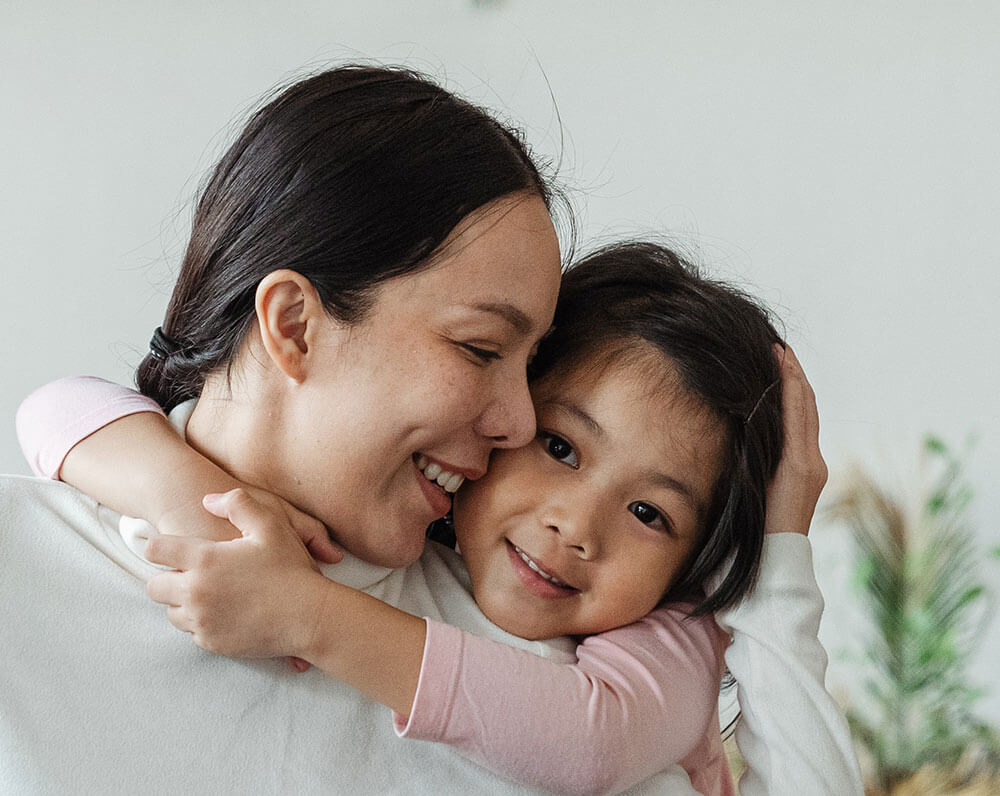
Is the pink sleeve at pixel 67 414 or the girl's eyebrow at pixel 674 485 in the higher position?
the girl's eyebrow at pixel 674 485

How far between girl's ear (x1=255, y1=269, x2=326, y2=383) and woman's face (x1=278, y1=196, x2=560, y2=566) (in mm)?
17

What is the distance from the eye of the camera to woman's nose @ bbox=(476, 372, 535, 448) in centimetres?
132

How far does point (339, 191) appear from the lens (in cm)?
129

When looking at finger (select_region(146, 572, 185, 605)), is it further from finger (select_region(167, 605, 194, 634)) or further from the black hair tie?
the black hair tie

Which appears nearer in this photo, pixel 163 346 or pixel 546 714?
pixel 546 714

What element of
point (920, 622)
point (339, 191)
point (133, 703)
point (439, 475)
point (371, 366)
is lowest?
point (920, 622)

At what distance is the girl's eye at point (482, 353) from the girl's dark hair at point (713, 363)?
150 mm

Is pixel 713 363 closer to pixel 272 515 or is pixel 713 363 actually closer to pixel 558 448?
pixel 558 448

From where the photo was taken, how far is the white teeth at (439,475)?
4.43ft

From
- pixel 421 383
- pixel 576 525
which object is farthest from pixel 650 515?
pixel 421 383

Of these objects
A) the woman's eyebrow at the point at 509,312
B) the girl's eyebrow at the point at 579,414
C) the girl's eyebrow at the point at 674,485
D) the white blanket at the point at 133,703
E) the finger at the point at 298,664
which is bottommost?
the white blanket at the point at 133,703

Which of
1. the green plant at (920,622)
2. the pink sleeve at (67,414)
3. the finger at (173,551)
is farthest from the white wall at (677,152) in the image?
the finger at (173,551)

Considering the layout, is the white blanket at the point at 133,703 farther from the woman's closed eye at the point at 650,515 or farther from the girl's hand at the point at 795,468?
the girl's hand at the point at 795,468

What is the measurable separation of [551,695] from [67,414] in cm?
63
